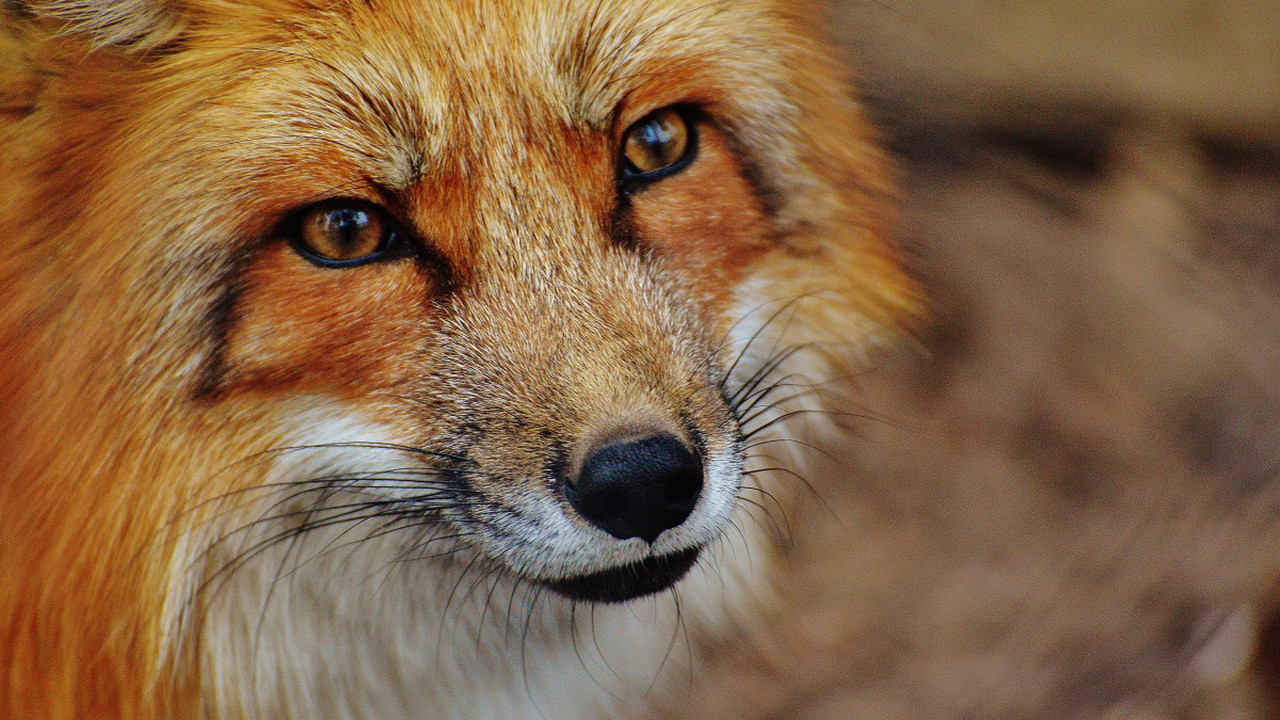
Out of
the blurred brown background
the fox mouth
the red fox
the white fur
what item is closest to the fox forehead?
the red fox

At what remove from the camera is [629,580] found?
161 centimetres

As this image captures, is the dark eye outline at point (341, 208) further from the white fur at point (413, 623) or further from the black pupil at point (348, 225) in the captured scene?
the white fur at point (413, 623)

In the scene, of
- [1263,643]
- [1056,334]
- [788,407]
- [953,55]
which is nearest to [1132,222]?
[1056,334]

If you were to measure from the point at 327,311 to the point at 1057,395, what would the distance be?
8.43 feet

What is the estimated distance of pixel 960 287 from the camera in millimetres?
3605

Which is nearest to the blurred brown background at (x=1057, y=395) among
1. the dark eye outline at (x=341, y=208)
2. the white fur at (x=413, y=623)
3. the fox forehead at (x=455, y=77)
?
the white fur at (x=413, y=623)

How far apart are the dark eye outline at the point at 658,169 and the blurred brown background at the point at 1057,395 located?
701 mm

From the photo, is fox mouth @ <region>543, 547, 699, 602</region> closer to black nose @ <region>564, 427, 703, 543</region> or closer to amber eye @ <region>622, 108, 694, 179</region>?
black nose @ <region>564, 427, 703, 543</region>

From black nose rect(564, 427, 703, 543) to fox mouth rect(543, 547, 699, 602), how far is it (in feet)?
0.39

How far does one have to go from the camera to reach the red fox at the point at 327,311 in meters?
1.50

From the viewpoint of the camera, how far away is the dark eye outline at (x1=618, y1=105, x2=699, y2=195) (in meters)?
1.71

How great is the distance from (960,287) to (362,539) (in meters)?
2.45

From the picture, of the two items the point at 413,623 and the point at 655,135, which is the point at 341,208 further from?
the point at 413,623

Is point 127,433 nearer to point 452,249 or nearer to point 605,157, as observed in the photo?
point 452,249
